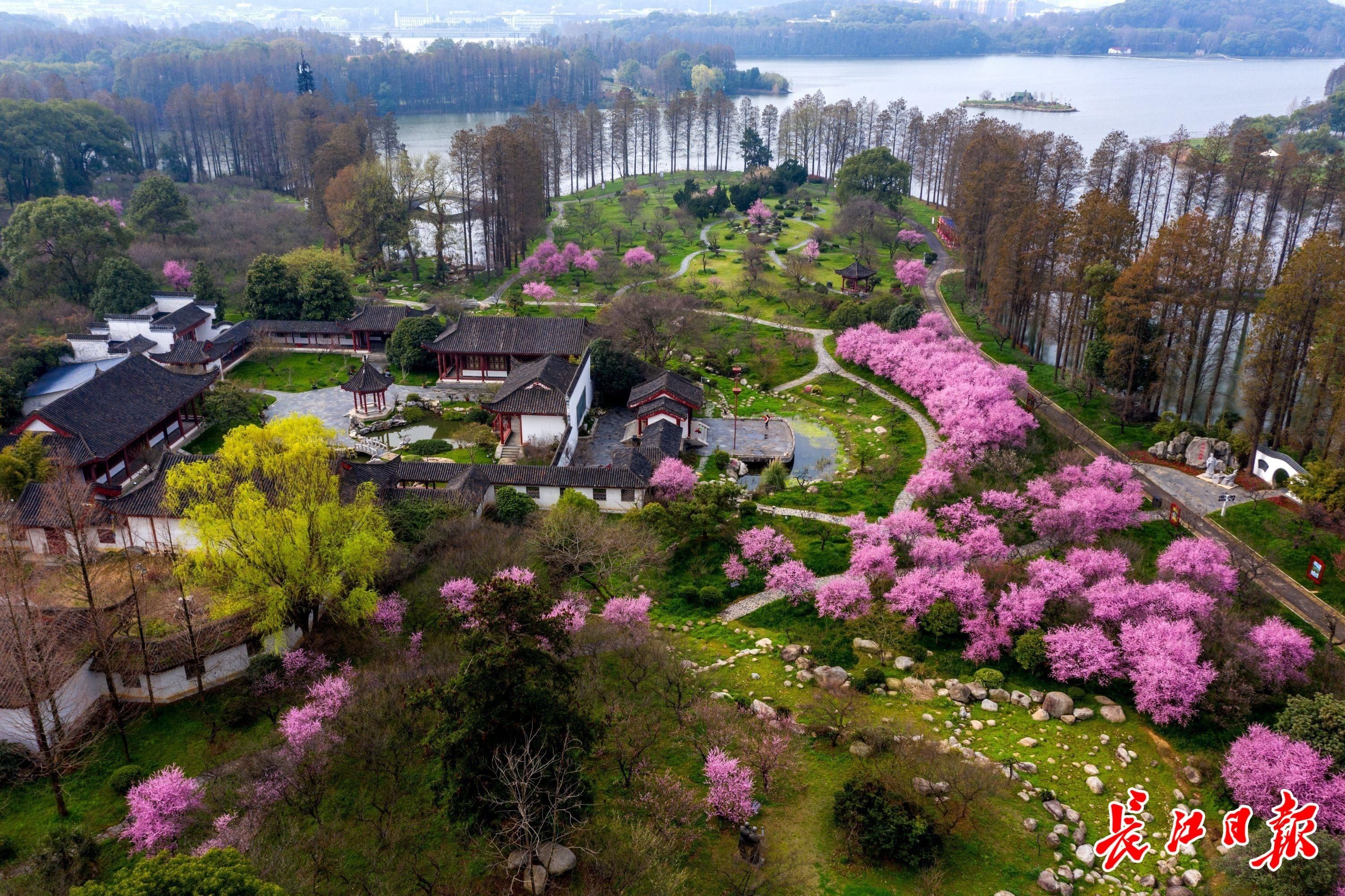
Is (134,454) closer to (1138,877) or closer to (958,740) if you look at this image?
(958,740)

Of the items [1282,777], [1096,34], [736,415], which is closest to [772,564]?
[736,415]

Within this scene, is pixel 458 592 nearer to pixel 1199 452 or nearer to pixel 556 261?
pixel 1199 452

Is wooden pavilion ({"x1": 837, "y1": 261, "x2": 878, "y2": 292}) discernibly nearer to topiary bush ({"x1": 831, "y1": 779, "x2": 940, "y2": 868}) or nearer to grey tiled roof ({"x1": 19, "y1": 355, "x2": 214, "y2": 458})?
grey tiled roof ({"x1": 19, "y1": 355, "x2": 214, "y2": 458})

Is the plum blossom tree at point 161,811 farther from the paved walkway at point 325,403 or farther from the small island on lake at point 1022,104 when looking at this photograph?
the small island on lake at point 1022,104

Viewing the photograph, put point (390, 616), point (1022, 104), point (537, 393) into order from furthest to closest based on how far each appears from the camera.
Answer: point (1022, 104)
point (537, 393)
point (390, 616)

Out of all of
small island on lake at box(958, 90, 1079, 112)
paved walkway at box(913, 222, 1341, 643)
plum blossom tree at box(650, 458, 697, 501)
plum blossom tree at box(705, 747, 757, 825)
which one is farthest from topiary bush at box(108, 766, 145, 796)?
small island on lake at box(958, 90, 1079, 112)

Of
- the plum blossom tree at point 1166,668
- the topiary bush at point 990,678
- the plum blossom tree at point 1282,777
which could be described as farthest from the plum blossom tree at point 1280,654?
the topiary bush at point 990,678

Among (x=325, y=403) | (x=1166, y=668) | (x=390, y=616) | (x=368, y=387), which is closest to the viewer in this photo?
(x=1166, y=668)
